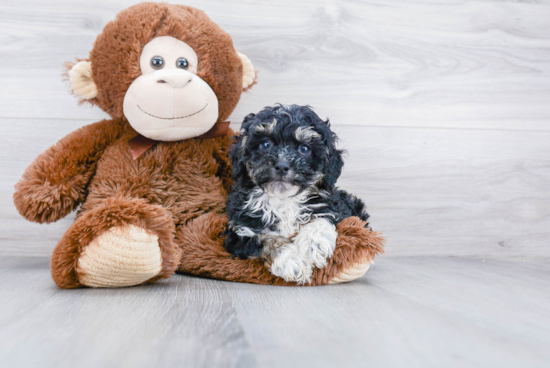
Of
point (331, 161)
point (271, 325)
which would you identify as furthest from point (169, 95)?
point (271, 325)

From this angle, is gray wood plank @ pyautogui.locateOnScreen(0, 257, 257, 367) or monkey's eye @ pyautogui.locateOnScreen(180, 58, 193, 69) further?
monkey's eye @ pyautogui.locateOnScreen(180, 58, 193, 69)

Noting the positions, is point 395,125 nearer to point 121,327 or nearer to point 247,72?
point 247,72

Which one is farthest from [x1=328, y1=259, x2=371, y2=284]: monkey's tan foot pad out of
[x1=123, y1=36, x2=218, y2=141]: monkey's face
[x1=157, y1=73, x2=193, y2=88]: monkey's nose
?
[x1=157, y1=73, x2=193, y2=88]: monkey's nose

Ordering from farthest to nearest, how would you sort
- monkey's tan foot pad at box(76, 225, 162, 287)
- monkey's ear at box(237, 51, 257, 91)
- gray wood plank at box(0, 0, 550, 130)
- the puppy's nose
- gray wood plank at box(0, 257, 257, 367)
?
gray wood plank at box(0, 0, 550, 130) → monkey's ear at box(237, 51, 257, 91) → the puppy's nose → monkey's tan foot pad at box(76, 225, 162, 287) → gray wood plank at box(0, 257, 257, 367)

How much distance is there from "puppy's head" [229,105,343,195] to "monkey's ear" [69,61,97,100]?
56 cm

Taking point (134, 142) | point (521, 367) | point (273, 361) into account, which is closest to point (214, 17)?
point (134, 142)

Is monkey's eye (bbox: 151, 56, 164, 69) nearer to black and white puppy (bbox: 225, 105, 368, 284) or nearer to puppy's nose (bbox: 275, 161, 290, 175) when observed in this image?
black and white puppy (bbox: 225, 105, 368, 284)

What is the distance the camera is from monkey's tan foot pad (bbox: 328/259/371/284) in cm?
126

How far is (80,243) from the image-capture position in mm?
1081

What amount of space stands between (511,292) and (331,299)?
612 millimetres

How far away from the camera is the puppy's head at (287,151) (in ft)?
4.00

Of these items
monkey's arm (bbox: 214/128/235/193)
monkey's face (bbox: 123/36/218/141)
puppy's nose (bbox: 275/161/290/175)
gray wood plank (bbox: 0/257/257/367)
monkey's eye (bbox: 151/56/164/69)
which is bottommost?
gray wood plank (bbox: 0/257/257/367)

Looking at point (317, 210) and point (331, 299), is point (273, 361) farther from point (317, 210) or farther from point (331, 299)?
point (317, 210)

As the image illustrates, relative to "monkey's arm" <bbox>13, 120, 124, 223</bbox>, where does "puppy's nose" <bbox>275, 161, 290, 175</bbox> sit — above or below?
above
